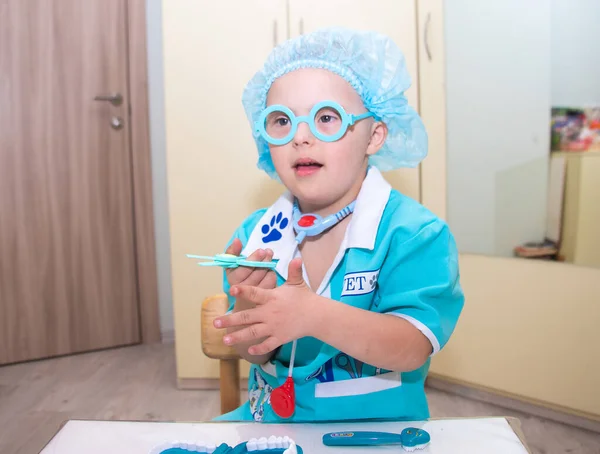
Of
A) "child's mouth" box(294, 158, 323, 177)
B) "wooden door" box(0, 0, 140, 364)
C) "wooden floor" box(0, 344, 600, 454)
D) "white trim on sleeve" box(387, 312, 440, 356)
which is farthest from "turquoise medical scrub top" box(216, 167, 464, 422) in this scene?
"wooden door" box(0, 0, 140, 364)

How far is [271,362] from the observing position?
0.98 metres

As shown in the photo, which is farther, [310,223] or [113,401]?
[113,401]

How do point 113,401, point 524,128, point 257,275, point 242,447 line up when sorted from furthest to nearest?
1. point 113,401
2. point 524,128
3. point 257,275
4. point 242,447

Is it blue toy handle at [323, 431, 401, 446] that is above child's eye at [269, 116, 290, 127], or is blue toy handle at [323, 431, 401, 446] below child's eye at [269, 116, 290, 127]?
below

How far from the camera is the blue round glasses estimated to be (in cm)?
89

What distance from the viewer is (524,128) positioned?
6.73ft

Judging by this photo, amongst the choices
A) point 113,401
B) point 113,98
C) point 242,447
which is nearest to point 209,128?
point 113,98

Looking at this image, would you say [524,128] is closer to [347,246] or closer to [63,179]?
[347,246]

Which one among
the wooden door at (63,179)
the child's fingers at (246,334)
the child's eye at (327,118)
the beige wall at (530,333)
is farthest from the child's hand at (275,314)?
the wooden door at (63,179)

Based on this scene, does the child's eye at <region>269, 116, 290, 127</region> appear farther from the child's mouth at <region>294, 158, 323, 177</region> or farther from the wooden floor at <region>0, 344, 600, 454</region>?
the wooden floor at <region>0, 344, 600, 454</region>

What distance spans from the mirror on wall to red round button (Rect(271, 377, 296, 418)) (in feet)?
4.42

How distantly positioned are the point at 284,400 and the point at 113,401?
1579mm

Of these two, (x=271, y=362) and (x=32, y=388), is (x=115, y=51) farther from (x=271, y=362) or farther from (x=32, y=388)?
(x=271, y=362)

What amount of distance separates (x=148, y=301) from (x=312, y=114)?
223cm
